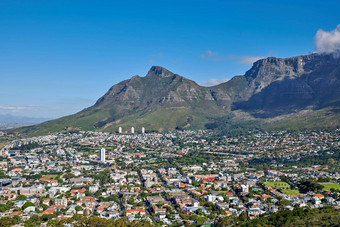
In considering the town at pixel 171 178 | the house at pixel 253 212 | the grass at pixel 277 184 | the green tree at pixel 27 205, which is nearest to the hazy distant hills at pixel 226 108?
the town at pixel 171 178

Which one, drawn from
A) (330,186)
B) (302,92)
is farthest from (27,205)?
(302,92)

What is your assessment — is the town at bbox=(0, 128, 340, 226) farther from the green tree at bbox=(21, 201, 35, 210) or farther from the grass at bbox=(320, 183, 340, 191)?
the grass at bbox=(320, 183, 340, 191)

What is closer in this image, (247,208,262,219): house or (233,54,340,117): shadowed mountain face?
(247,208,262,219): house

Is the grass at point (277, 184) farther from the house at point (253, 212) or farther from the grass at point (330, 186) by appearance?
the house at point (253, 212)

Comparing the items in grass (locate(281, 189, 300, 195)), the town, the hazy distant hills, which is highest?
the hazy distant hills

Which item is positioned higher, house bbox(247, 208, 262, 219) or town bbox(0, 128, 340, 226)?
town bbox(0, 128, 340, 226)

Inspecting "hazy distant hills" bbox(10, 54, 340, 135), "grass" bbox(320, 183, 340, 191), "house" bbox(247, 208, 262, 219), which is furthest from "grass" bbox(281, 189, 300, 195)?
"hazy distant hills" bbox(10, 54, 340, 135)

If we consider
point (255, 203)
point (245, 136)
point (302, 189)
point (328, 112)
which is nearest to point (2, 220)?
point (255, 203)

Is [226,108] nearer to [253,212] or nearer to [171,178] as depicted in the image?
[171,178]

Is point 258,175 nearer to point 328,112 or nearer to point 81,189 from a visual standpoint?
point 81,189

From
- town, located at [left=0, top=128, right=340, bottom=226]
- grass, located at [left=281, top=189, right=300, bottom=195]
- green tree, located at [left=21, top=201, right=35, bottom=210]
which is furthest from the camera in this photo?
grass, located at [left=281, top=189, right=300, bottom=195]
